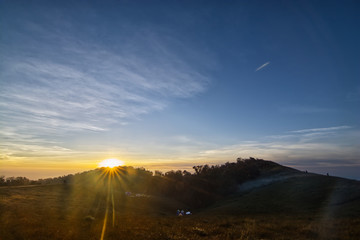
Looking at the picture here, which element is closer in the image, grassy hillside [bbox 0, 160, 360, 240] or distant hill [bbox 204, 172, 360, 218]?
grassy hillside [bbox 0, 160, 360, 240]

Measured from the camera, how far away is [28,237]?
44.8 feet

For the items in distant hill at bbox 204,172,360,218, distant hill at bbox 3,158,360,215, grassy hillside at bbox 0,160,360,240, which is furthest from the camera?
distant hill at bbox 3,158,360,215

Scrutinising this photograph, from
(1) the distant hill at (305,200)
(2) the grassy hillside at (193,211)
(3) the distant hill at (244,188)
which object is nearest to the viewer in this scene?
(2) the grassy hillside at (193,211)

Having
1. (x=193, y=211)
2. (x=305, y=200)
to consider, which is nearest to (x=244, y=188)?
(x=193, y=211)

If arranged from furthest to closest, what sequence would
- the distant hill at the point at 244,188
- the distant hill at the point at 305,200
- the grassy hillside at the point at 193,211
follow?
the distant hill at the point at 244,188
the distant hill at the point at 305,200
the grassy hillside at the point at 193,211

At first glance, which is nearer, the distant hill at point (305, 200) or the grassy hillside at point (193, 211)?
the grassy hillside at point (193, 211)

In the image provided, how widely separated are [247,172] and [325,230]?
66.4m

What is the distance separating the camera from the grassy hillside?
600 inches

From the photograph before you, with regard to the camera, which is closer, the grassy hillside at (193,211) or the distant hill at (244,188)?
the grassy hillside at (193,211)

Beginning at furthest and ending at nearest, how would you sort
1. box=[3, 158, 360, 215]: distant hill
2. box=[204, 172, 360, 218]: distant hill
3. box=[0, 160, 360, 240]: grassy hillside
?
box=[3, 158, 360, 215]: distant hill → box=[204, 172, 360, 218]: distant hill → box=[0, 160, 360, 240]: grassy hillside

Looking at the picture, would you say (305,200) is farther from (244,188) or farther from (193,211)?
(244,188)

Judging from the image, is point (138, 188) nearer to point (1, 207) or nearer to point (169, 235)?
point (1, 207)

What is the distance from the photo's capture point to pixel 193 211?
5209 centimetres

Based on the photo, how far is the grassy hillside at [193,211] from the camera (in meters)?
15.2
